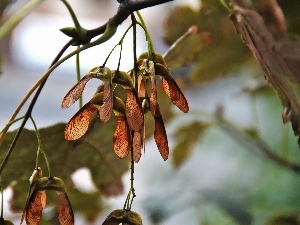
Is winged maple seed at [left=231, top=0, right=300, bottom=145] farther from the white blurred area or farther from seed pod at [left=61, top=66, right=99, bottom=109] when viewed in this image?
the white blurred area

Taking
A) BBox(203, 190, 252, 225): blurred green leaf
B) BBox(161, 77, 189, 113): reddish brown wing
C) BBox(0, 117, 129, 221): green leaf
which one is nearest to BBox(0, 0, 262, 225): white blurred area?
BBox(203, 190, 252, 225): blurred green leaf

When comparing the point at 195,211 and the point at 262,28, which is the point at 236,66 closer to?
the point at 195,211

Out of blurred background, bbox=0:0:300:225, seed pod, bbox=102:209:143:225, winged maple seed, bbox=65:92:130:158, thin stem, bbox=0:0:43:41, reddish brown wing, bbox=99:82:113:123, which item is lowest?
blurred background, bbox=0:0:300:225

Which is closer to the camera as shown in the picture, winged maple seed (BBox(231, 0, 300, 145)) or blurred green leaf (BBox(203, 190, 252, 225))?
winged maple seed (BBox(231, 0, 300, 145))

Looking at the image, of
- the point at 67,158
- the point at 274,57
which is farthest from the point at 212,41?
the point at 274,57

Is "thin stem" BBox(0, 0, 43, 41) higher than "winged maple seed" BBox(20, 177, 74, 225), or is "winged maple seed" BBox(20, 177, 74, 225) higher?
"thin stem" BBox(0, 0, 43, 41)

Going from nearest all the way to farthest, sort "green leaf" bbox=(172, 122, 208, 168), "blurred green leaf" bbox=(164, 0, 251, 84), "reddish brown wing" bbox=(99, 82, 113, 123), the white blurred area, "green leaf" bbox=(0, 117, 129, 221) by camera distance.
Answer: "reddish brown wing" bbox=(99, 82, 113, 123), "green leaf" bbox=(0, 117, 129, 221), "blurred green leaf" bbox=(164, 0, 251, 84), "green leaf" bbox=(172, 122, 208, 168), the white blurred area
